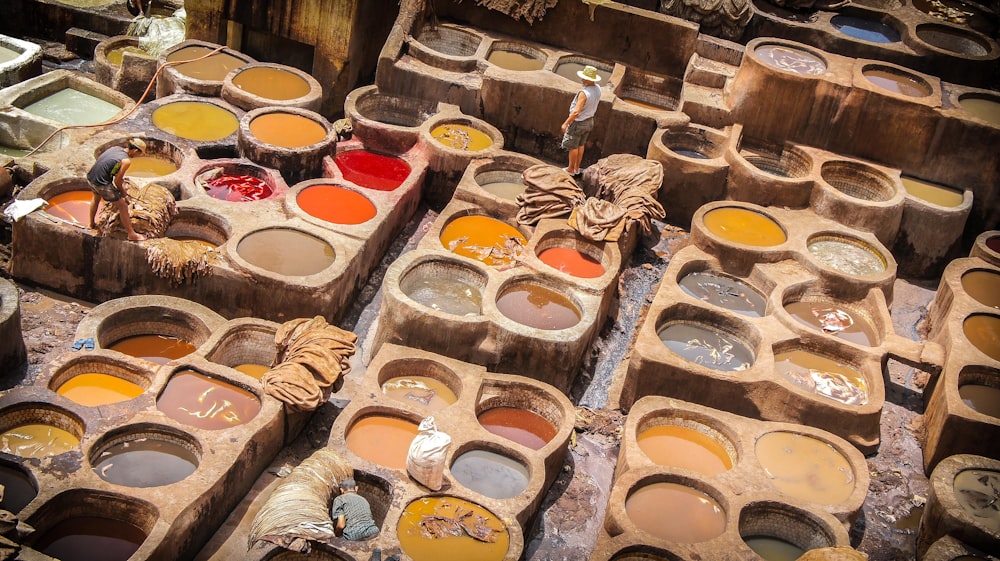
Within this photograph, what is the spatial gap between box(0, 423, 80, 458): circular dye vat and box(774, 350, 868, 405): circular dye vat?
7.36 meters

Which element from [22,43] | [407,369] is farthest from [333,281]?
[22,43]

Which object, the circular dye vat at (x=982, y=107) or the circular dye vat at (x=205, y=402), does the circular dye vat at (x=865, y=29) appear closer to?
the circular dye vat at (x=982, y=107)

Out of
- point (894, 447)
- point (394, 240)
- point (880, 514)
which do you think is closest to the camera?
point (880, 514)

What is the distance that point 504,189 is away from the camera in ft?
Answer: 45.7

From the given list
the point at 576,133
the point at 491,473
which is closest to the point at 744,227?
the point at 576,133

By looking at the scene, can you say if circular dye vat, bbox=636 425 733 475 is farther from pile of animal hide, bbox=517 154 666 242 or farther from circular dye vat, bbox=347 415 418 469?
pile of animal hide, bbox=517 154 666 242

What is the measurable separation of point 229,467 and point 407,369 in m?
2.33

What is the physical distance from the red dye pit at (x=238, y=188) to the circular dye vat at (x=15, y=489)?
15.1 feet

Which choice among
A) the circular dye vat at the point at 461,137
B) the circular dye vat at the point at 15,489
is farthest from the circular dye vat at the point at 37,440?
the circular dye vat at the point at 461,137

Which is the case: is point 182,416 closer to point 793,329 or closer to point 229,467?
point 229,467

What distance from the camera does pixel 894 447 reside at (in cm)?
1154

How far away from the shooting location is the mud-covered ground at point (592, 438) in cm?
1009

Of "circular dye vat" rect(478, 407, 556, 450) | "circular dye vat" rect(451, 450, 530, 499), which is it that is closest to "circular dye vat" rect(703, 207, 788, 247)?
"circular dye vat" rect(478, 407, 556, 450)

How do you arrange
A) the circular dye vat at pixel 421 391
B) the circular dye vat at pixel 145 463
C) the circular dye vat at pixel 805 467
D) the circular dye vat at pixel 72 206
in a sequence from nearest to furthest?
the circular dye vat at pixel 145 463
the circular dye vat at pixel 805 467
the circular dye vat at pixel 421 391
the circular dye vat at pixel 72 206
